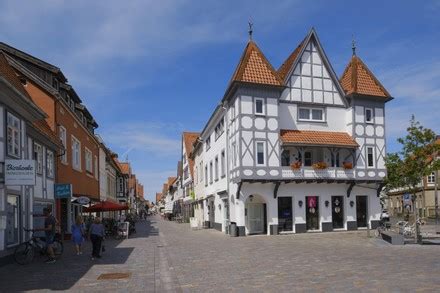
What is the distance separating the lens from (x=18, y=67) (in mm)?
23547

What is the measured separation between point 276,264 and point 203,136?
1217 inches

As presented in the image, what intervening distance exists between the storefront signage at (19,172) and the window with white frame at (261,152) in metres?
16.8

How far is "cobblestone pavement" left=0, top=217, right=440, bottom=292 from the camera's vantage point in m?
11.0

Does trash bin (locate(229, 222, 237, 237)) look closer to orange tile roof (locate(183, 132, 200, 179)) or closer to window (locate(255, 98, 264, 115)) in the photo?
window (locate(255, 98, 264, 115))

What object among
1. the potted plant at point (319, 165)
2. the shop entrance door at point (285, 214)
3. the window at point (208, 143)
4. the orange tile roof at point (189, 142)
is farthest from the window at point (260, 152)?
the orange tile roof at point (189, 142)

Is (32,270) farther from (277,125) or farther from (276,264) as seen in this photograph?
(277,125)

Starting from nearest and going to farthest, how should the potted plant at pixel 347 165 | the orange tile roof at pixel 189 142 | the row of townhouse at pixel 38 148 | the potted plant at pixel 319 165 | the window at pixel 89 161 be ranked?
the row of townhouse at pixel 38 148, the potted plant at pixel 319 165, the potted plant at pixel 347 165, the window at pixel 89 161, the orange tile roof at pixel 189 142

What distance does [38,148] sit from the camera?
2181cm

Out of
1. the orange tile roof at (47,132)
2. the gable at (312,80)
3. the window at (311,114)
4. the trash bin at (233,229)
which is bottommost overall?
the trash bin at (233,229)

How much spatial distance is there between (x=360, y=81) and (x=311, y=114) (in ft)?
14.9

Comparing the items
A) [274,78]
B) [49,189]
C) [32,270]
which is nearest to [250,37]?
[274,78]

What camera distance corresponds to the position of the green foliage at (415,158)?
2186cm

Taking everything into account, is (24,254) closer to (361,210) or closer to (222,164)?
(222,164)

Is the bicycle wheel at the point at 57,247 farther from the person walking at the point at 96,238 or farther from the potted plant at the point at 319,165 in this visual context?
the potted plant at the point at 319,165
